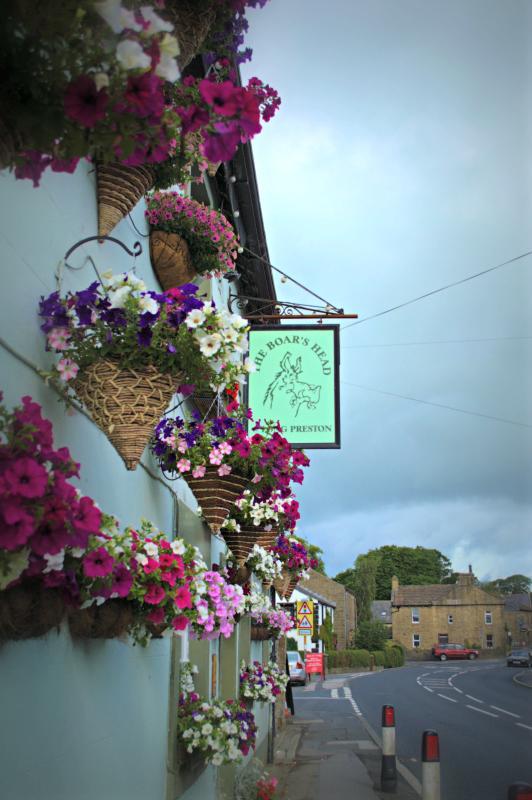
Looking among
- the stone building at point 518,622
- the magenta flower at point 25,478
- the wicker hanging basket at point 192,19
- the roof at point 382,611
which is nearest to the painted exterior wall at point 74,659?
the wicker hanging basket at point 192,19

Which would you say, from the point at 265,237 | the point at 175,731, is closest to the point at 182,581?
the point at 175,731

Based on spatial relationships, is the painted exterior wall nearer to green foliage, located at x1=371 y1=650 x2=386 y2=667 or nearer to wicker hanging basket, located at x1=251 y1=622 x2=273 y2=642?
wicker hanging basket, located at x1=251 y1=622 x2=273 y2=642

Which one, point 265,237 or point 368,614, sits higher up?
point 265,237

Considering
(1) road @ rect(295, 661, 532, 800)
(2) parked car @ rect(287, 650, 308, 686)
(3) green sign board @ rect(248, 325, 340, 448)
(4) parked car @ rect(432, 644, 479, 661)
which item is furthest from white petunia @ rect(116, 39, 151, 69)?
(4) parked car @ rect(432, 644, 479, 661)

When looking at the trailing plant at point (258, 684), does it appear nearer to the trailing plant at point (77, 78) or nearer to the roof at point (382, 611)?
the trailing plant at point (77, 78)

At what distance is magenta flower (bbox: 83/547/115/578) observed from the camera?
253 cm

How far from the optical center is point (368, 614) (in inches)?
2958

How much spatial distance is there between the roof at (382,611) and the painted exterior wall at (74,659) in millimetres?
88859

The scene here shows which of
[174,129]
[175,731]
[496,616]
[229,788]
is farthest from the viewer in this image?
[496,616]

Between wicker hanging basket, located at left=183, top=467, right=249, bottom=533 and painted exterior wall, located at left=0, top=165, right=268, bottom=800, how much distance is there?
0.31m

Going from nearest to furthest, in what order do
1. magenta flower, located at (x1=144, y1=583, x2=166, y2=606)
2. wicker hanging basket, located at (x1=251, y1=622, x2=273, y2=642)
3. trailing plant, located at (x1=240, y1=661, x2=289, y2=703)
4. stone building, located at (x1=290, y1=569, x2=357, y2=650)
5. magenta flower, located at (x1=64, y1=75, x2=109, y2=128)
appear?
magenta flower, located at (x1=64, y1=75, x2=109, y2=128), magenta flower, located at (x1=144, y1=583, x2=166, y2=606), trailing plant, located at (x1=240, y1=661, x2=289, y2=703), wicker hanging basket, located at (x1=251, y1=622, x2=273, y2=642), stone building, located at (x1=290, y1=569, x2=357, y2=650)

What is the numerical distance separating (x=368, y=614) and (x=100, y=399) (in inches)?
2957

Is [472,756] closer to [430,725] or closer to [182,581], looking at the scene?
[430,725]

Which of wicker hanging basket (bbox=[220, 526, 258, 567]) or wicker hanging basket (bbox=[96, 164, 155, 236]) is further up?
wicker hanging basket (bbox=[96, 164, 155, 236])
